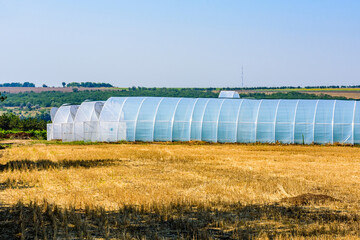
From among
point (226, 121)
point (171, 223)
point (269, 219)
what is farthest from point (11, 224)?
point (226, 121)

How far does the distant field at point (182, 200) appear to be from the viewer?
1247 cm

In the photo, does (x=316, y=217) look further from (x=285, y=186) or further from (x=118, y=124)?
(x=118, y=124)

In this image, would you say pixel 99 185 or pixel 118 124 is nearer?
pixel 99 185

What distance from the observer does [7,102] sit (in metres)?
170

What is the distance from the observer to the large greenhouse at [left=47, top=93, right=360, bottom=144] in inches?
1842

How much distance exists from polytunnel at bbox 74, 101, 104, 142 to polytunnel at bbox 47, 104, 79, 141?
1991 millimetres

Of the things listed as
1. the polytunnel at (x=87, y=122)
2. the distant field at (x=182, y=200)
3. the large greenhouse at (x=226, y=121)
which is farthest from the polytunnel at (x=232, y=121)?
the distant field at (x=182, y=200)

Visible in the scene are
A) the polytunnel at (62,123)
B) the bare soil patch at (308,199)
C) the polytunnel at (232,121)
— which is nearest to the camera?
the bare soil patch at (308,199)

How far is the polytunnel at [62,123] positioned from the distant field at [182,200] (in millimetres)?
29580

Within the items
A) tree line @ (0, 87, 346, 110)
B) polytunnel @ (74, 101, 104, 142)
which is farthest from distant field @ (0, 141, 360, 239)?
tree line @ (0, 87, 346, 110)

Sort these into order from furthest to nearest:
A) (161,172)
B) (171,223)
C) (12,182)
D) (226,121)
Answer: (226,121)
(161,172)
(12,182)
(171,223)

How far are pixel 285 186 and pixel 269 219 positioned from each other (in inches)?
240

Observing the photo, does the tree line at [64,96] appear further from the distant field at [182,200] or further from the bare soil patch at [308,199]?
the bare soil patch at [308,199]

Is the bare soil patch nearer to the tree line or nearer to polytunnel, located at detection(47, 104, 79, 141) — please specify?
polytunnel, located at detection(47, 104, 79, 141)
